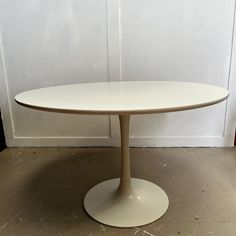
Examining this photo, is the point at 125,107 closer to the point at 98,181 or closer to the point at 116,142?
the point at 98,181

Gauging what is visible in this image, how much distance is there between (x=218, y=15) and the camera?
1911 millimetres

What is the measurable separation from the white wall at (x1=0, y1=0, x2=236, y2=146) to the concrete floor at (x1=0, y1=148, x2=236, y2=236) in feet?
0.72

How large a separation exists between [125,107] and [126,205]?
2.45ft

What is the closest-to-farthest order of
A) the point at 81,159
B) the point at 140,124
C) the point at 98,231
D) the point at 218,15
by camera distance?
the point at 98,231, the point at 218,15, the point at 81,159, the point at 140,124

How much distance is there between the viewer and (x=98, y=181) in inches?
68.2

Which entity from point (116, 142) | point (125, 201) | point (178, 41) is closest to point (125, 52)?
point (178, 41)

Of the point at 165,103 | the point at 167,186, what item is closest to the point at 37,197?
the point at 167,186

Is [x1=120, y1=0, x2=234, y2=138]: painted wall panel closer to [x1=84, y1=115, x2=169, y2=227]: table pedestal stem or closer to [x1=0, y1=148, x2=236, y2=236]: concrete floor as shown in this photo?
[x1=0, y1=148, x2=236, y2=236]: concrete floor

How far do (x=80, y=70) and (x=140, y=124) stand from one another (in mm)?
723

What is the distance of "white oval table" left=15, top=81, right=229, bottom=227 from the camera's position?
914 mm

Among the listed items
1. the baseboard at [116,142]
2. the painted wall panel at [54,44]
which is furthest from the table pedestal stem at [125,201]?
the painted wall panel at [54,44]

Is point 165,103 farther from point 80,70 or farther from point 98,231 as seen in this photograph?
point 80,70

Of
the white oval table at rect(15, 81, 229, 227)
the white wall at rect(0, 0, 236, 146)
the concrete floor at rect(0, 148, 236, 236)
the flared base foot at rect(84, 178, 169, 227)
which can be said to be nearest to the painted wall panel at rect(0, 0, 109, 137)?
the white wall at rect(0, 0, 236, 146)

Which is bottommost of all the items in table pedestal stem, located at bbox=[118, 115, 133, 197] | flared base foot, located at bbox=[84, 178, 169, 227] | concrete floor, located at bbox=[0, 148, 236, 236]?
concrete floor, located at bbox=[0, 148, 236, 236]
